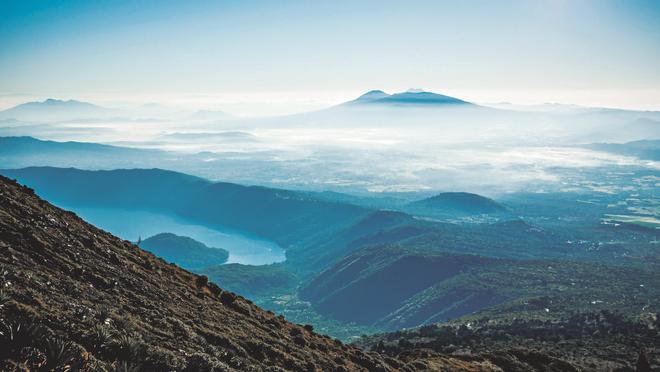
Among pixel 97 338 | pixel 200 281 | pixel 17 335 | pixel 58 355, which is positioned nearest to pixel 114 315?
→ pixel 97 338

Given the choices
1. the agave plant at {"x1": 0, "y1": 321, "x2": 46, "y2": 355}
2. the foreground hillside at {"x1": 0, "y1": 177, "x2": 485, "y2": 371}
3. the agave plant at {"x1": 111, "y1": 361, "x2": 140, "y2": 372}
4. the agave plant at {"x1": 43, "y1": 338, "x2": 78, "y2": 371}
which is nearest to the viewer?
the agave plant at {"x1": 43, "y1": 338, "x2": 78, "y2": 371}

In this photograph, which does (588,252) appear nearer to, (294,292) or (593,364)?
(294,292)

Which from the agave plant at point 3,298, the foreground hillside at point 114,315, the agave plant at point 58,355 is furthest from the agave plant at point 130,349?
the agave plant at point 3,298

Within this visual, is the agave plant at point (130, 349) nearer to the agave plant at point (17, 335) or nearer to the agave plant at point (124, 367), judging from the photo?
the agave plant at point (124, 367)

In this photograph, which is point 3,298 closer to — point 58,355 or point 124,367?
point 58,355

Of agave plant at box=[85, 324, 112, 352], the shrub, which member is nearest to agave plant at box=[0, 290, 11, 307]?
agave plant at box=[85, 324, 112, 352]

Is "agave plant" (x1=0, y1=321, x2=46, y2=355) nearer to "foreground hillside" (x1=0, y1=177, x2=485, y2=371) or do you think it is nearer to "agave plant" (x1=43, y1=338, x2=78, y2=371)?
"foreground hillside" (x1=0, y1=177, x2=485, y2=371)

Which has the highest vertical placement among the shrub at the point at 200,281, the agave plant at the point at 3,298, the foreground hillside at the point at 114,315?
the agave plant at the point at 3,298

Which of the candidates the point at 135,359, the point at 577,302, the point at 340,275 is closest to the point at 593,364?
the point at 135,359
